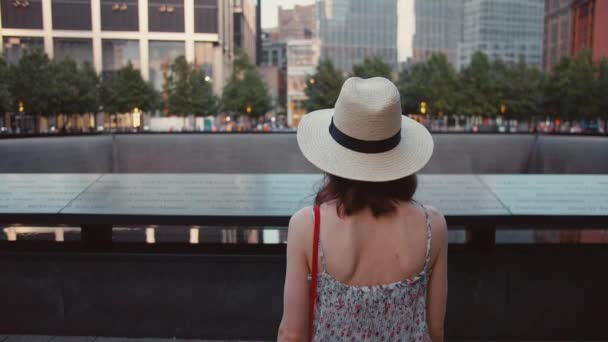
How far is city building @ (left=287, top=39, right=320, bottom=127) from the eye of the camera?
92.6 meters

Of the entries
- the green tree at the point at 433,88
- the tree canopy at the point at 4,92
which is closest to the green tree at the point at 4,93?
the tree canopy at the point at 4,92

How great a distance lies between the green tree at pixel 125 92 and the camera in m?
55.0

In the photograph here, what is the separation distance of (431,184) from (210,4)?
61254mm

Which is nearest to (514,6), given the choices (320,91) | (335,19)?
(335,19)

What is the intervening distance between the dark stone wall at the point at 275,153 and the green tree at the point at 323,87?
4015 centimetres

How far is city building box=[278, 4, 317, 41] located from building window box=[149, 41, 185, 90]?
40.6 m

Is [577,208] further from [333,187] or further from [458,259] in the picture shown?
[333,187]

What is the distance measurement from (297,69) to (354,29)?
44.3 feet

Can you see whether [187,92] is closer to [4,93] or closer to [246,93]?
[246,93]

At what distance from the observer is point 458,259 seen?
4.72 meters

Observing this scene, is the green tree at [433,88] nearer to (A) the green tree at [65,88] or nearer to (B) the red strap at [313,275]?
(A) the green tree at [65,88]

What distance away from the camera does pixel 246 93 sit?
211 feet

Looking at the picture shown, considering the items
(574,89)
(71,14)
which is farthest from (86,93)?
(574,89)

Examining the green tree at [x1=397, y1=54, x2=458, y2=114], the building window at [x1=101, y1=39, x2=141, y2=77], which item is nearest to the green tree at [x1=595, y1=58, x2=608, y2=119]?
the green tree at [x1=397, y1=54, x2=458, y2=114]
